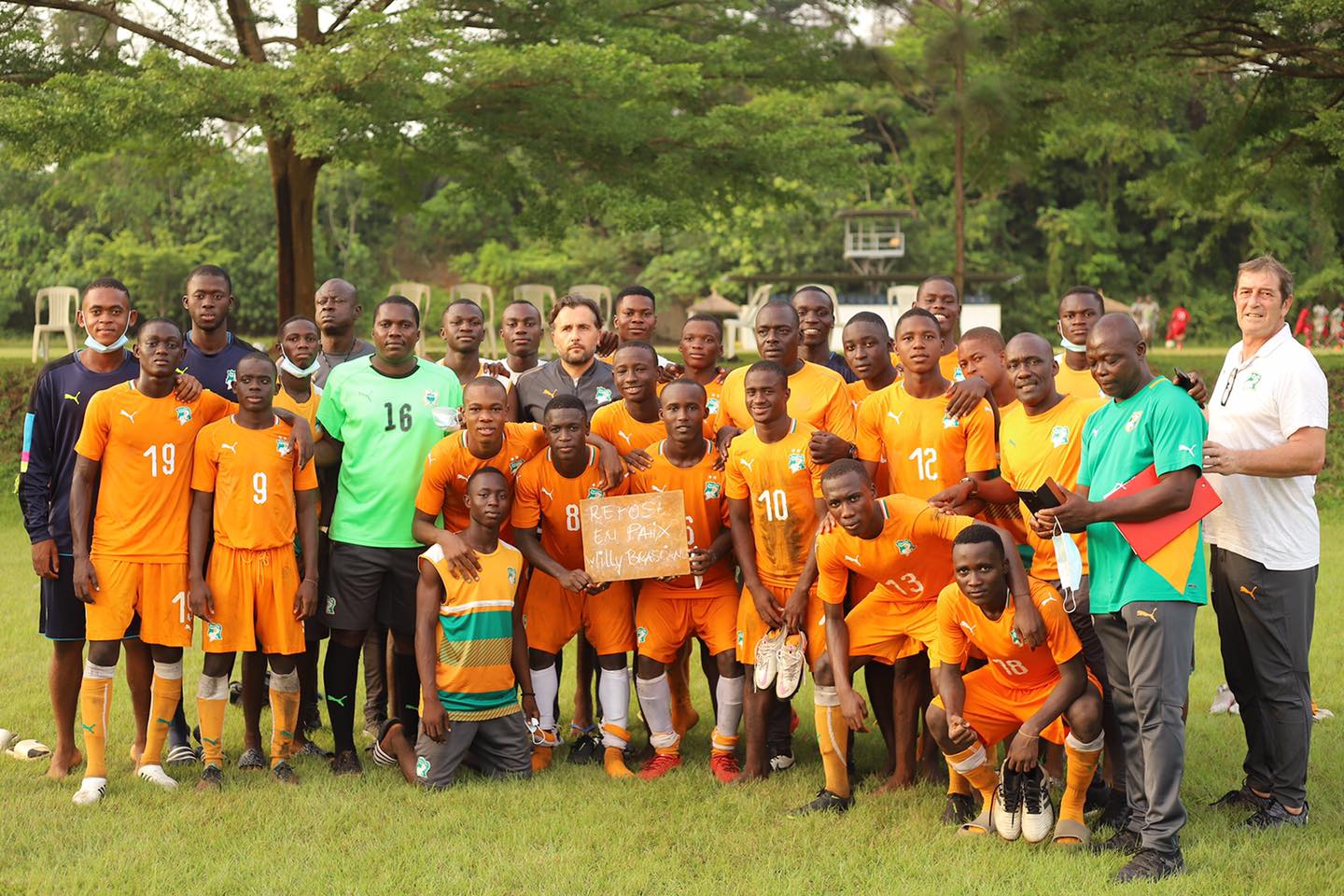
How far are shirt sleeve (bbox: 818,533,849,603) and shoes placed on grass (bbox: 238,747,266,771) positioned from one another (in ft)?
9.96

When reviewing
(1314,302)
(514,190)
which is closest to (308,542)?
(514,190)

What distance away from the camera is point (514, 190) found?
20.5 m

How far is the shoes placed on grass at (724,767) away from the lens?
6.64 m

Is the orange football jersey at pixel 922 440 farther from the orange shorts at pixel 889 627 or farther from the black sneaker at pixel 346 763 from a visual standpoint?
the black sneaker at pixel 346 763

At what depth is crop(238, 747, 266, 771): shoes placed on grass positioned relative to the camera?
678 centimetres

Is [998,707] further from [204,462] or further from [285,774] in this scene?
[204,462]

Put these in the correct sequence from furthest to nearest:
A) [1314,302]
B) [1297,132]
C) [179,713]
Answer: [1314,302]
[1297,132]
[179,713]

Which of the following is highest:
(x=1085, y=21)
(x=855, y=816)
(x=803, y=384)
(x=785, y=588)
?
(x=1085, y=21)

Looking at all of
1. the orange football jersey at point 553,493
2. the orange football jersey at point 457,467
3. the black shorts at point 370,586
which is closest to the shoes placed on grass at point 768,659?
the orange football jersey at point 553,493

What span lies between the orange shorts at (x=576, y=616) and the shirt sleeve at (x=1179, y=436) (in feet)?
9.63

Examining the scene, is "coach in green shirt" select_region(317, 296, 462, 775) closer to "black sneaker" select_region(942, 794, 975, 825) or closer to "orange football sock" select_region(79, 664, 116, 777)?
"orange football sock" select_region(79, 664, 116, 777)

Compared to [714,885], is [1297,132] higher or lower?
higher

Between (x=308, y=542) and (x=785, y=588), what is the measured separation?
244cm

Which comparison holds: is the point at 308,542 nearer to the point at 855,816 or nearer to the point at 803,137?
the point at 855,816
